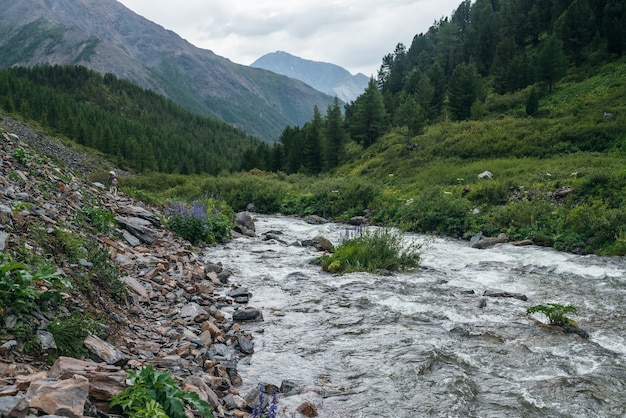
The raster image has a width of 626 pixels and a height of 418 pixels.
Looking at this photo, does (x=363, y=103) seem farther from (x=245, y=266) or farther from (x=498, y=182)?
(x=245, y=266)

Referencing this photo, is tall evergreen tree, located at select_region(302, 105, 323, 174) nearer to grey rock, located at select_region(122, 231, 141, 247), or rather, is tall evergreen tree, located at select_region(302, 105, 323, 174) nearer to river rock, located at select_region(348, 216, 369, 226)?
river rock, located at select_region(348, 216, 369, 226)

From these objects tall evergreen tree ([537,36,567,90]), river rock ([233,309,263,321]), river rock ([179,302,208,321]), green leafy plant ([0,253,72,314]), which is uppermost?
tall evergreen tree ([537,36,567,90])

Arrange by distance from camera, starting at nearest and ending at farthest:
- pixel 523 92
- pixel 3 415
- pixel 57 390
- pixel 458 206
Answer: pixel 3 415 < pixel 57 390 < pixel 458 206 < pixel 523 92

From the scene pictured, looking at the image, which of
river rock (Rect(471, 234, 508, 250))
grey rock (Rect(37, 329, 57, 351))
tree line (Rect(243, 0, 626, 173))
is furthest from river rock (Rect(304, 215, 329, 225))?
tree line (Rect(243, 0, 626, 173))

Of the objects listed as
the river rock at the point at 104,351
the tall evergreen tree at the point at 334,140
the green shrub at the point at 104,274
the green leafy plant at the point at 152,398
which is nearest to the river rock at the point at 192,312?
the green shrub at the point at 104,274

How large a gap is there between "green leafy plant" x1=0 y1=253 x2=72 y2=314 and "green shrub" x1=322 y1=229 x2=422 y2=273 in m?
8.35

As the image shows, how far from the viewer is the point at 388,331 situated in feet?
24.9

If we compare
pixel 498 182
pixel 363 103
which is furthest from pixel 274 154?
pixel 498 182

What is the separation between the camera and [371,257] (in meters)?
12.9

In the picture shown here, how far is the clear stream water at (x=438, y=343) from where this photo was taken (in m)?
5.27

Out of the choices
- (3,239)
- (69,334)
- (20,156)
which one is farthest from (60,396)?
(20,156)

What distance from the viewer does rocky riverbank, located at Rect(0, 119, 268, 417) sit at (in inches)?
136

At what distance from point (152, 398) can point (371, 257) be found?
9.86m

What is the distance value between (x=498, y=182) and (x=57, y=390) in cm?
2408
